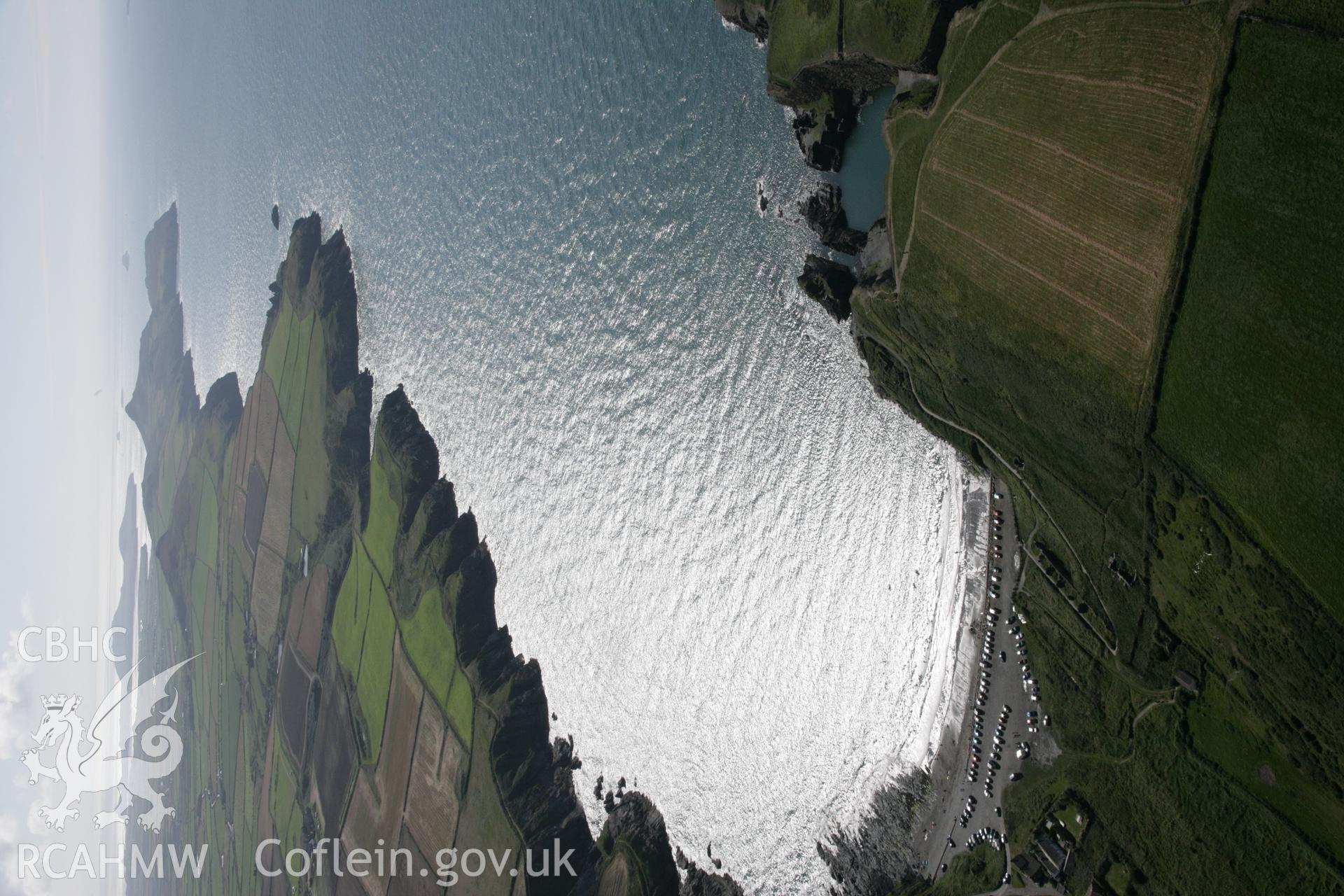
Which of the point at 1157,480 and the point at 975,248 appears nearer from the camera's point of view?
the point at 1157,480

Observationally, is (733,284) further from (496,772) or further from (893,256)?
(496,772)

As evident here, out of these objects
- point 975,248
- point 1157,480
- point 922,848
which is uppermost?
point 975,248

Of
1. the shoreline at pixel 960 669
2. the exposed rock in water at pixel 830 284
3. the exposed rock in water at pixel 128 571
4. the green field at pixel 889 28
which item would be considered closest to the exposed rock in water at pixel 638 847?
the shoreline at pixel 960 669

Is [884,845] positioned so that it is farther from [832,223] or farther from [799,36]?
[799,36]

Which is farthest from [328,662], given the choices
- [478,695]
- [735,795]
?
[735,795]

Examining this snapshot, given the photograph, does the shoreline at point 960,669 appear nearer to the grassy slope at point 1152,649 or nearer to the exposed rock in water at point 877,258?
the grassy slope at point 1152,649

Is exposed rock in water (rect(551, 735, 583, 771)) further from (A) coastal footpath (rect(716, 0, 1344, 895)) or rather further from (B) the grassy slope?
(B) the grassy slope

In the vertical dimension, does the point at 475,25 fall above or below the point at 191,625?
above

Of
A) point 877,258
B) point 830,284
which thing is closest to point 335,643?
point 830,284
